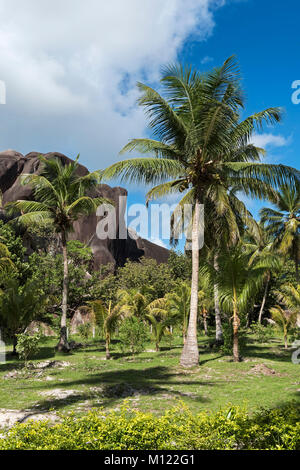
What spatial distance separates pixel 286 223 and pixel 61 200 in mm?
16857

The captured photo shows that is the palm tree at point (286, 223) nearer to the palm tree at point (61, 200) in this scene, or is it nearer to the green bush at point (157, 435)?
the palm tree at point (61, 200)

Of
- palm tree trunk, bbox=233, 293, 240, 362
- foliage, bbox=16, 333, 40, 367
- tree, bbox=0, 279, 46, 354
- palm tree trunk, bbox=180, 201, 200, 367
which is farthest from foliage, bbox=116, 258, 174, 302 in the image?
foliage, bbox=16, 333, 40, 367

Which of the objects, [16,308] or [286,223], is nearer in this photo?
[16,308]

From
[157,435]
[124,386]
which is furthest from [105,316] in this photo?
[157,435]

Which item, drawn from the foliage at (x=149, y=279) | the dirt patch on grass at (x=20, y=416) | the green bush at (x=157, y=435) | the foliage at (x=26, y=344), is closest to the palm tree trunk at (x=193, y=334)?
the foliage at (x=26, y=344)

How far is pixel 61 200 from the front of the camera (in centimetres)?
1766

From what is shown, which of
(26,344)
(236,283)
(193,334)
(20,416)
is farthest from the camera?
A: (236,283)

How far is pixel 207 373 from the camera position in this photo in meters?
11.0

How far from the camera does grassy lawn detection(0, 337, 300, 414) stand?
288 inches

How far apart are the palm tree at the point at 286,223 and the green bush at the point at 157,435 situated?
23.0 metres

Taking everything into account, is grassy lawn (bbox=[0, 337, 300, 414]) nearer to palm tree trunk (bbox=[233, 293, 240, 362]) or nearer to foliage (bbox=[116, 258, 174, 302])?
palm tree trunk (bbox=[233, 293, 240, 362])

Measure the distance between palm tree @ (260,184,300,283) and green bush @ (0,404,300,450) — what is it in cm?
2299

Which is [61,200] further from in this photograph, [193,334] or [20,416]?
[20,416]

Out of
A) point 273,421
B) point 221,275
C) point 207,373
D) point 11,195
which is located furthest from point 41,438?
point 11,195
